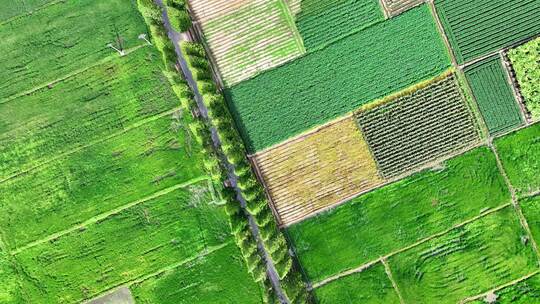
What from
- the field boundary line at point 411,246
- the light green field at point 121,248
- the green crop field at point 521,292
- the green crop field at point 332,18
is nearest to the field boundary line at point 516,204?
the field boundary line at point 411,246

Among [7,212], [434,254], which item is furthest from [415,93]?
[7,212]

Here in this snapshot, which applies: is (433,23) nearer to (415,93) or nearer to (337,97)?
(415,93)

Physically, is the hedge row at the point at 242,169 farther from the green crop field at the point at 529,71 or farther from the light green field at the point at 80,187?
the green crop field at the point at 529,71

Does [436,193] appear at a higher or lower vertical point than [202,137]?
lower

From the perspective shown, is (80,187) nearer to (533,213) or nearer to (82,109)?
(82,109)

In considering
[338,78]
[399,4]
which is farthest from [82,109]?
[399,4]

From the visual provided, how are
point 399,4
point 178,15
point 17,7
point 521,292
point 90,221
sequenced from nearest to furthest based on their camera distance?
point 178,15 < point 399,4 < point 521,292 < point 17,7 < point 90,221
